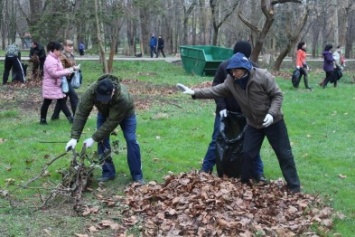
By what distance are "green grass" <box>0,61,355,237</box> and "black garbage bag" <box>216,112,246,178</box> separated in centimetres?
92

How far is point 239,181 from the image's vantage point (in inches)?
276

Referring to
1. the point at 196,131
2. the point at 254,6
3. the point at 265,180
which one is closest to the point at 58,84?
the point at 196,131

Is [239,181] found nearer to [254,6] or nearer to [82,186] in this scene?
[82,186]

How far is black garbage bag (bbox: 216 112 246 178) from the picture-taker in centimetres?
718

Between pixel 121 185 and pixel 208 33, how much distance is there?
51.7 m

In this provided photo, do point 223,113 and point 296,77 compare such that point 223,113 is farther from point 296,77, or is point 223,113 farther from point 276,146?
point 296,77

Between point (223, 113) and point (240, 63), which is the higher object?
point (240, 63)

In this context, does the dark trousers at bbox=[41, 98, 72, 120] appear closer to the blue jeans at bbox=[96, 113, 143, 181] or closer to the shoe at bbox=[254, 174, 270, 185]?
the blue jeans at bbox=[96, 113, 143, 181]

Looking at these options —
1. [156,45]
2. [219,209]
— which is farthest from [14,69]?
→ [156,45]

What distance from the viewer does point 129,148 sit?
712cm

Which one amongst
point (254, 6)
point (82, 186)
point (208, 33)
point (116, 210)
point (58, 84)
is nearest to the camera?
point (116, 210)

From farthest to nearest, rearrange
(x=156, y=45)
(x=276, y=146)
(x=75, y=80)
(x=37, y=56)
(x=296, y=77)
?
(x=156, y=45)
(x=37, y=56)
(x=296, y=77)
(x=75, y=80)
(x=276, y=146)

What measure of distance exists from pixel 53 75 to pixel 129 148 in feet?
13.0

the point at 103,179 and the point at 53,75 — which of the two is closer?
the point at 103,179
